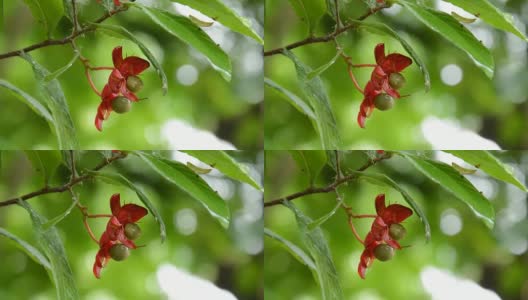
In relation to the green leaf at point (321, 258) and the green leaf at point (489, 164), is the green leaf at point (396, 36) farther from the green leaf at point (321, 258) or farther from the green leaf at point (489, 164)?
the green leaf at point (321, 258)

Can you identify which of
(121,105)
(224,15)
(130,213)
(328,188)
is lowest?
(130,213)

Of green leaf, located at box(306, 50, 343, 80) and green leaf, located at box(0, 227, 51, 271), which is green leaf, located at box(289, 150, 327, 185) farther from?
green leaf, located at box(0, 227, 51, 271)

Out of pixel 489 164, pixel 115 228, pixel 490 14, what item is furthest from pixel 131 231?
pixel 490 14

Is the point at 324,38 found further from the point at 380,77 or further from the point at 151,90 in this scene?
the point at 151,90

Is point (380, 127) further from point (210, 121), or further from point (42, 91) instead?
point (42, 91)

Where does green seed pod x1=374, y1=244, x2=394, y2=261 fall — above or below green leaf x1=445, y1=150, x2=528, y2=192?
below

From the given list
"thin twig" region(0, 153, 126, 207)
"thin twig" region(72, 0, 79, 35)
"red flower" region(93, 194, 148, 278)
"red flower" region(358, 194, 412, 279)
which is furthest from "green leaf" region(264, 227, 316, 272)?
"thin twig" region(72, 0, 79, 35)

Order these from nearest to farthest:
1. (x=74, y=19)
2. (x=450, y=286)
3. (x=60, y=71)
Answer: (x=60, y=71), (x=74, y=19), (x=450, y=286)
